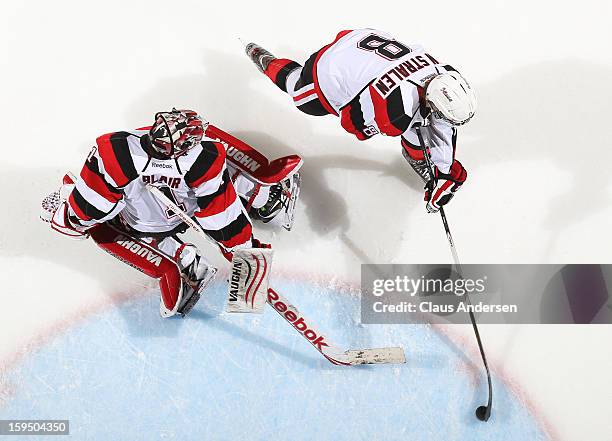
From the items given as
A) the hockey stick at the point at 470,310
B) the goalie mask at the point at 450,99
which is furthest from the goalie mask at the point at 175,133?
the hockey stick at the point at 470,310

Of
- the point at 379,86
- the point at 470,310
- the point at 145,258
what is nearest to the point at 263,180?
the point at 145,258

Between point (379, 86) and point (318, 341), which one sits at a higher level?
point (379, 86)

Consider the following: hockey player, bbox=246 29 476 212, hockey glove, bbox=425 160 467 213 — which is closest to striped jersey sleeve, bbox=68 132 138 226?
hockey player, bbox=246 29 476 212

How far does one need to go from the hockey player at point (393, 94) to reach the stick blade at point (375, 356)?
2.81 feet

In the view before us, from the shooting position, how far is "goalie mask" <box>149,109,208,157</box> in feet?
11.0

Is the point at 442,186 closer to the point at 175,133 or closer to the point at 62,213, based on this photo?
the point at 175,133

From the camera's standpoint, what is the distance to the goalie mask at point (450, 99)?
11.6 ft

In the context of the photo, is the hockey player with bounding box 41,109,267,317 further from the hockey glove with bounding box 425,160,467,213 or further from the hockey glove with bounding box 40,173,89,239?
the hockey glove with bounding box 425,160,467,213

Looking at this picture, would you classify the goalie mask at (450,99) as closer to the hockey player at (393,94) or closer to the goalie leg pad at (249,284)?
the hockey player at (393,94)

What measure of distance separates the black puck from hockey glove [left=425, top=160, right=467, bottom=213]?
1.14 meters

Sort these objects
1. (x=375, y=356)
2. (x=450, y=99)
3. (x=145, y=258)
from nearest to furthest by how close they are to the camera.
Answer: (x=450, y=99), (x=145, y=258), (x=375, y=356)

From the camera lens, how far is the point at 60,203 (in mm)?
4129

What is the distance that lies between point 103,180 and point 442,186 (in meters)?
1.81

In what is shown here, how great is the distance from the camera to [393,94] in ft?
12.0
